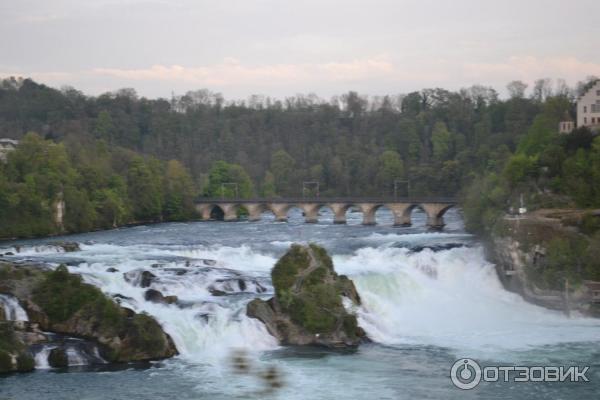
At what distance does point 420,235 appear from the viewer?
75.9m

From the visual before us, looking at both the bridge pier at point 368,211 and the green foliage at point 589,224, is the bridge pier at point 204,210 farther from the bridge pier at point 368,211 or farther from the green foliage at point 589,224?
the green foliage at point 589,224

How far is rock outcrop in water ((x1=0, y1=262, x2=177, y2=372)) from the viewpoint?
37406 millimetres

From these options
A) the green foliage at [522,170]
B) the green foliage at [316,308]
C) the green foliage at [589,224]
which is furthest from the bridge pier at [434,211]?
the green foliage at [316,308]

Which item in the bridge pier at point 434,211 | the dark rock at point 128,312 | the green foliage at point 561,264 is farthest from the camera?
the bridge pier at point 434,211

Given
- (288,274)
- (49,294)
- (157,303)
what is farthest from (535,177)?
(49,294)

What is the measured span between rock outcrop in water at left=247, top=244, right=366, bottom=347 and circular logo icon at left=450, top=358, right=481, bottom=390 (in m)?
5.53

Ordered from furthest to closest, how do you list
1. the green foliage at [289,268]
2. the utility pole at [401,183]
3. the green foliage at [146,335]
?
1. the utility pole at [401,183]
2. the green foliage at [289,268]
3. the green foliage at [146,335]

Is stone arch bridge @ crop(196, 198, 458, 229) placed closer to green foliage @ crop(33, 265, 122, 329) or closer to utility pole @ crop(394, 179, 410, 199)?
utility pole @ crop(394, 179, 410, 199)

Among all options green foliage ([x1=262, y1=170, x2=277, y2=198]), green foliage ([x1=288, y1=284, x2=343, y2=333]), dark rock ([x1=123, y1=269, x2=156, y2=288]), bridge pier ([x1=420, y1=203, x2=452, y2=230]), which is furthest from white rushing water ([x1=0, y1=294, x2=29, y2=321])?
green foliage ([x1=262, y1=170, x2=277, y2=198])

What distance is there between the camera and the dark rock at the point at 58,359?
119 feet

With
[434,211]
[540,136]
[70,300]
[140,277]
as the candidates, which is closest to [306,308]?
[140,277]

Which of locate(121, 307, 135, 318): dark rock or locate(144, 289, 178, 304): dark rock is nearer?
locate(121, 307, 135, 318): dark rock

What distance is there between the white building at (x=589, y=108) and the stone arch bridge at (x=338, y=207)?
20.8m

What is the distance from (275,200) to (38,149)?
27.9 metres
